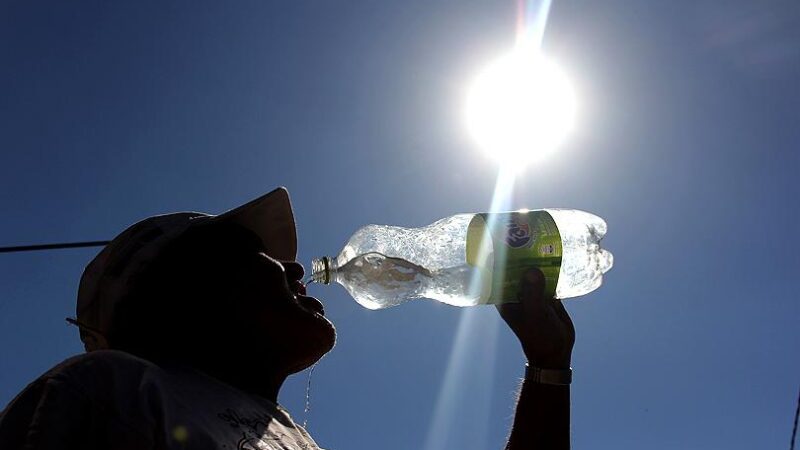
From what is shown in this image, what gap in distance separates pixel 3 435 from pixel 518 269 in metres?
2.24

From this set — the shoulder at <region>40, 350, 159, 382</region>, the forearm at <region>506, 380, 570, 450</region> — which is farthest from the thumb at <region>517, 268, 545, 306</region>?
the shoulder at <region>40, 350, 159, 382</region>

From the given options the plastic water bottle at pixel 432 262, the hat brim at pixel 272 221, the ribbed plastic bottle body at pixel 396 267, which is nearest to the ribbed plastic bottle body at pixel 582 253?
the plastic water bottle at pixel 432 262

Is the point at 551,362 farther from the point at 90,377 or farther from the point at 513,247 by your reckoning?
the point at 90,377

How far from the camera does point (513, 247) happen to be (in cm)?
312

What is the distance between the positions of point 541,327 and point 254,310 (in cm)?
119

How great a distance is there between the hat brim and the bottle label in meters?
0.88

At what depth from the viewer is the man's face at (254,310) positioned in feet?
7.38

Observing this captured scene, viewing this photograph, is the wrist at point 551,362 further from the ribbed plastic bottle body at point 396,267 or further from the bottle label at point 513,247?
the ribbed plastic bottle body at point 396,267

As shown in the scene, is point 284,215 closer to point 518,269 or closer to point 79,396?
point 518,269

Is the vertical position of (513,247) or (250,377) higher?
(513,247)

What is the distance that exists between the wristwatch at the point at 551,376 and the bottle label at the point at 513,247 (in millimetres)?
329

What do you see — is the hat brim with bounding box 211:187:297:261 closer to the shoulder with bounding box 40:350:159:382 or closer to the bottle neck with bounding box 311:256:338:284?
the bottle neck with bounding box 311:256:338:284

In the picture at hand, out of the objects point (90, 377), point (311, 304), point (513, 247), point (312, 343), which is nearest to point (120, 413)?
point (90, 377)

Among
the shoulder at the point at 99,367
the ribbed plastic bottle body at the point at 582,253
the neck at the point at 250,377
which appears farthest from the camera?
the ribbed plastic bottle body at the point at 582,253
